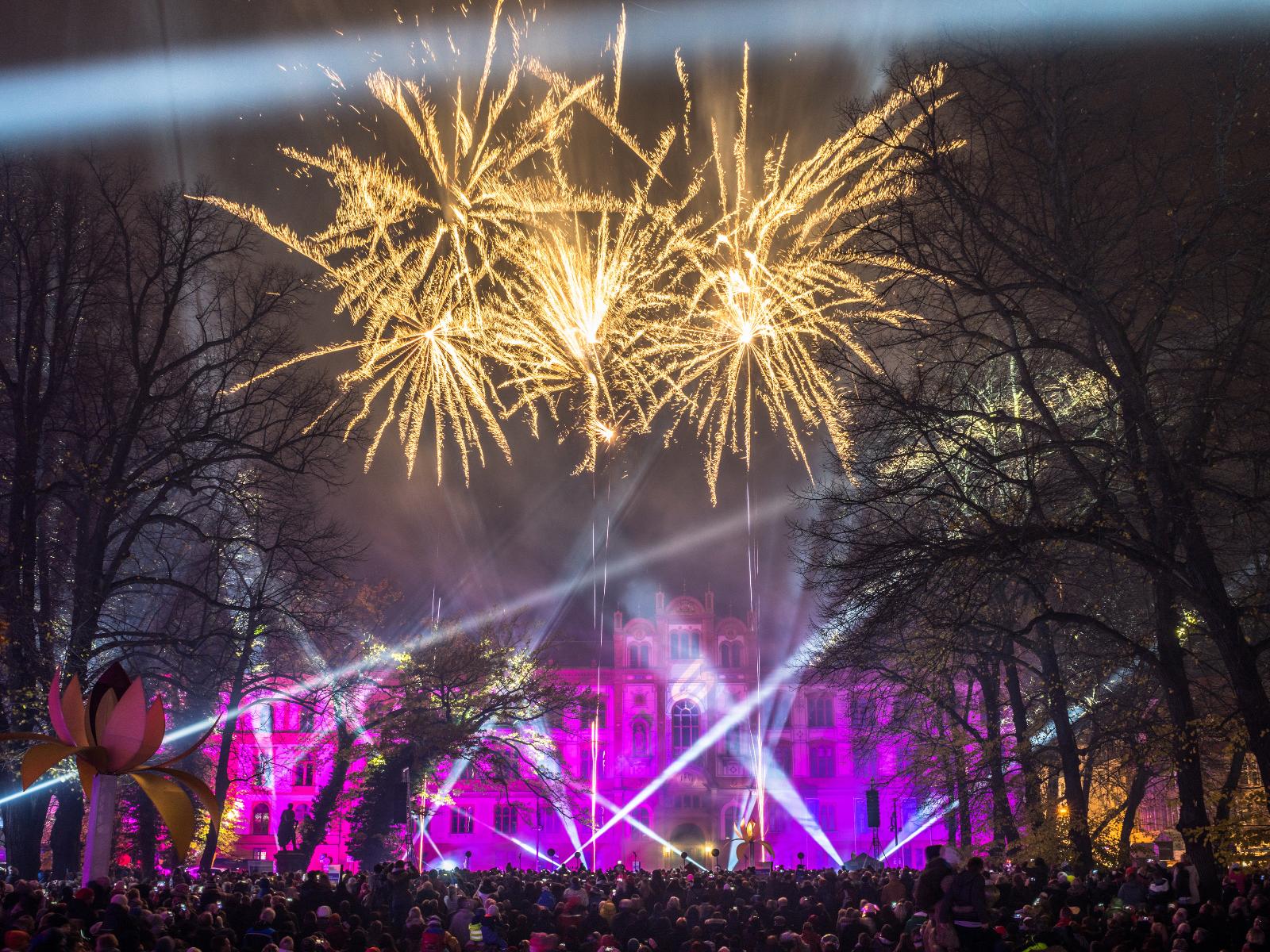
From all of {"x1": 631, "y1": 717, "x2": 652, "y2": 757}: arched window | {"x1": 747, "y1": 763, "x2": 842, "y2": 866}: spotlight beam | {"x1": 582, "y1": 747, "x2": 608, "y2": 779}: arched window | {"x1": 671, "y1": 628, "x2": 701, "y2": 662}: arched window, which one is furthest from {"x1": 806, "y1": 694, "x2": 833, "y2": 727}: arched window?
{"x1": 582, "y1": 747, "x2": 608, "y2": 779}: arched window

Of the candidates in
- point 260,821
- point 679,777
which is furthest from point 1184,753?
point 260,821

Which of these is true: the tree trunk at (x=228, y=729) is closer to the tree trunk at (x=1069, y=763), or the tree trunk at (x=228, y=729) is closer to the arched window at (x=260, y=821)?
the tree trunk at (x=1069, y=763)

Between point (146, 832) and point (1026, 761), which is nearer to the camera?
point (1026, 761)

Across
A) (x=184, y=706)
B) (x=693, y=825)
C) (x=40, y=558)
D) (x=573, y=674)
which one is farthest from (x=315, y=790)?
(x=40, y=558)

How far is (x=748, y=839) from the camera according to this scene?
50.5m

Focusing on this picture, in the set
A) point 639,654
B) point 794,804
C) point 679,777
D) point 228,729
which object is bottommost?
point 794,804

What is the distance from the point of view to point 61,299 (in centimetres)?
2355

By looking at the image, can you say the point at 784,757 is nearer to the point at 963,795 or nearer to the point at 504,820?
the point at 504,820

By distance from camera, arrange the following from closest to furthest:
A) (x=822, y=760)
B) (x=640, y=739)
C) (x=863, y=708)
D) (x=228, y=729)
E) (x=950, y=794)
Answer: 1. (x=863, y=708)
2. (x=950, y=794)
3. (x=228, y=729)
4. (x=822, y=760)
5. (x=640, y=739)

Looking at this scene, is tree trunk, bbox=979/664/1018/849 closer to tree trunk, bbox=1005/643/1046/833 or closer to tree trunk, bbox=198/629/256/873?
tree trunk, bbox=1005/643/1046/833

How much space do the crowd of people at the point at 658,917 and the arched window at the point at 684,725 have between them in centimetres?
4297

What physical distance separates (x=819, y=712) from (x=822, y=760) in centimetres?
259

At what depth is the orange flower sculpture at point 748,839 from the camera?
52.9m

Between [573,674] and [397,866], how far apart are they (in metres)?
48.9
